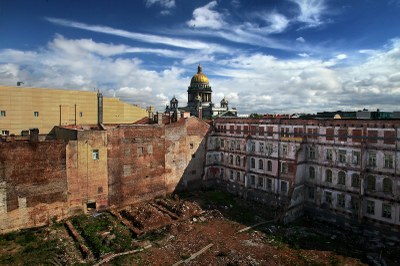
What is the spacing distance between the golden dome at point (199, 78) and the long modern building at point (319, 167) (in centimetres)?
3861

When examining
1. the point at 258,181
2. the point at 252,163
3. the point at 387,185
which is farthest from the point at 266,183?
the point at 387,185

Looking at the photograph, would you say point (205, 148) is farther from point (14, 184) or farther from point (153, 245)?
point (14, 184)

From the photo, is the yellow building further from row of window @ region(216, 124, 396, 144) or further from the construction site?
row of window @ region(216, 124, 396, 144)

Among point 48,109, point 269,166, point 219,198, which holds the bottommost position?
point 219,198

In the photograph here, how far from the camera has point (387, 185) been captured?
25.5 metres

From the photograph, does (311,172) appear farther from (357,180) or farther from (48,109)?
(48,109)

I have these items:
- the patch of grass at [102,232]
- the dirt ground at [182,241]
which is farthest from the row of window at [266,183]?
the patch of grass at [102,232]

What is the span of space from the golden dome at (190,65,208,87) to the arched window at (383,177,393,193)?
57238 mm

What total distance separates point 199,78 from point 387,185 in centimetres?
5828

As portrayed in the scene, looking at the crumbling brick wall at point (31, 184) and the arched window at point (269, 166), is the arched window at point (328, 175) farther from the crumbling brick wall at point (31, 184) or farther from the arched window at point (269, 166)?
the crumbling brick wall at point (31, 184)

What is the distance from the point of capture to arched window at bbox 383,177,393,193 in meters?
25.3

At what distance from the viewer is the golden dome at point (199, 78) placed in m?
77.1

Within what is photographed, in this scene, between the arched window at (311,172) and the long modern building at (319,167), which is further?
the arched window at (311,172)

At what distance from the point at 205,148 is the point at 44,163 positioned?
21.7 metres
